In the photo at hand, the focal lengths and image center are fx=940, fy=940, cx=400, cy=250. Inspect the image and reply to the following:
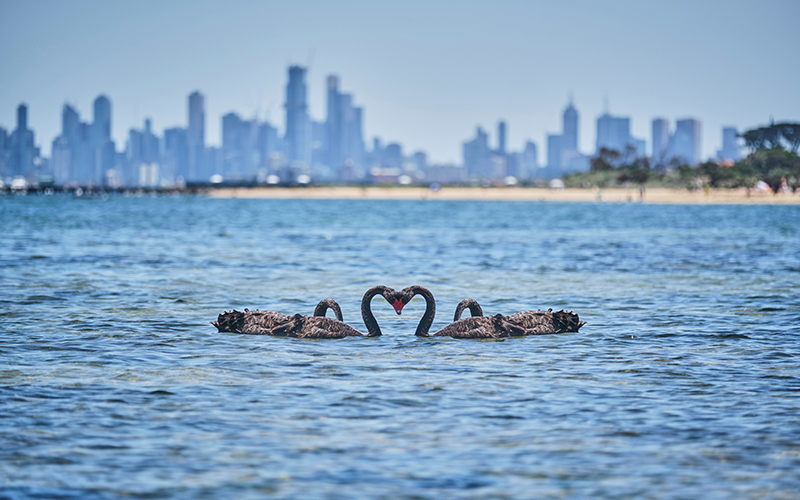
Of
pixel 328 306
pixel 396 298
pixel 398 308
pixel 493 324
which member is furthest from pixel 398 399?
pixel 328 306

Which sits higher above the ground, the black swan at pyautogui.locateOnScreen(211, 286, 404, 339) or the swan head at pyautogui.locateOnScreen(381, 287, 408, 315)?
the swan head at pyautogui.locateOnScreen(381, 287, 408, 315)

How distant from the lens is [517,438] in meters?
10.0

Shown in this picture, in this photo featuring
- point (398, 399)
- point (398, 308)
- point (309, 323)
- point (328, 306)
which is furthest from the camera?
point (328, 306)

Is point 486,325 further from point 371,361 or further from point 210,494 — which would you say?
point 210,494

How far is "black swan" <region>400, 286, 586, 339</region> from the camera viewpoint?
16281 mm

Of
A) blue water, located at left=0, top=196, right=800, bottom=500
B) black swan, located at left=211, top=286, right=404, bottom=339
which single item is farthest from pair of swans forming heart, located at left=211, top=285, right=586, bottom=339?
blue water, located at left=0, top=196, right=800, bottom=500

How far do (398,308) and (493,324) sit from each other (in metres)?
1.84

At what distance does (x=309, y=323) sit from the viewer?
1634 cm

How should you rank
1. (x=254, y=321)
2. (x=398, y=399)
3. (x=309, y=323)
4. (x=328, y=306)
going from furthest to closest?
(x=254, y=321) < (x=328, y=306) < (x=309, y=323) < (x=398, y=399)

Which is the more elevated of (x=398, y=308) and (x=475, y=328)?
(x=398, y=308)

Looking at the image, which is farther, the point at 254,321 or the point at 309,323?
the point at 254,321

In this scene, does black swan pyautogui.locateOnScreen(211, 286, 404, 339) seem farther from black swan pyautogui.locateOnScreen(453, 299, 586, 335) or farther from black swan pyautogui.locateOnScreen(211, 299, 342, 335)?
black swan pyautogui.locateOnScreen(453, 299, 586, 335)

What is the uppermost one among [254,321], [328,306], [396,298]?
[396,298]

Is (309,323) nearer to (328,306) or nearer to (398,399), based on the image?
(328,306)
